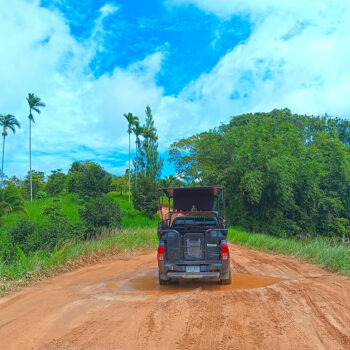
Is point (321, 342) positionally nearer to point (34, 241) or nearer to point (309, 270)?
point (309, 270)

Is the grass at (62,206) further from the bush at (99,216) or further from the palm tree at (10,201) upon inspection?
the palm tree at (10,201)

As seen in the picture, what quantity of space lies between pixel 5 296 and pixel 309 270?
793 cm

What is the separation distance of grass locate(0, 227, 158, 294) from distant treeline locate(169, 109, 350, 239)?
805 centimetres

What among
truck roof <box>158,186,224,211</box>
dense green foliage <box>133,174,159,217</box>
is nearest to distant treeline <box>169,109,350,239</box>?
dense green foliage <box>133,174,159,217</box>

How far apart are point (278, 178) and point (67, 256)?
14350mm

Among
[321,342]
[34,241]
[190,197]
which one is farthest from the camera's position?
[34,241]

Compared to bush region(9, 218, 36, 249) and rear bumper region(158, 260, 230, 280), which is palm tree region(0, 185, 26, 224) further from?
rear bumper region(158, 260, 230, 280)

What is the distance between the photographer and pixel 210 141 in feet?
79.9

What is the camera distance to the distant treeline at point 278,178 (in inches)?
825

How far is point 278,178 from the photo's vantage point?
20625 mm

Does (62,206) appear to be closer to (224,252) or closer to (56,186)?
(56,186)

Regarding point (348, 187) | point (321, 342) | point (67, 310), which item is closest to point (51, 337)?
point (67, 310)

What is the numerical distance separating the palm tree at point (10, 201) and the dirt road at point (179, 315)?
1139 centimetres

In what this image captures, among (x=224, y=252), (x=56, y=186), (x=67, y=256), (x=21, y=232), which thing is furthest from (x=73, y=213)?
(x=224, y=252)
